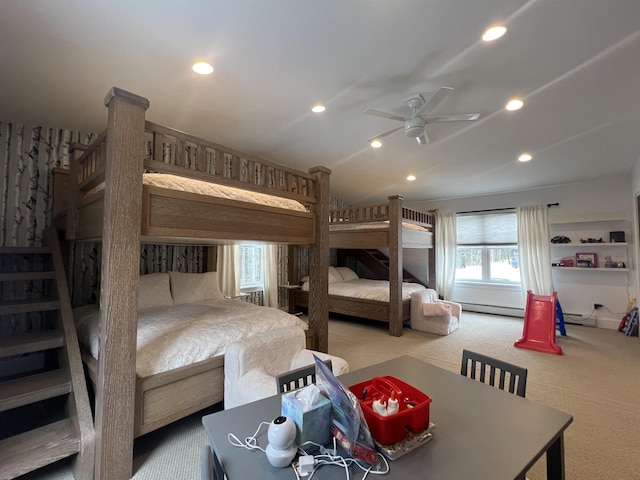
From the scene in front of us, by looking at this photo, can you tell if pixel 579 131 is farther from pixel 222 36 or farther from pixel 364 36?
pixel 222 36

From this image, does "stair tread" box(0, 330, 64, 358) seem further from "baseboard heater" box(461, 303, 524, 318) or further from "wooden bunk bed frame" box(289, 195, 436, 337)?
"baseboard heater" box(461, 303, 524, 318)

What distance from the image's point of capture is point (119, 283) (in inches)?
59.0

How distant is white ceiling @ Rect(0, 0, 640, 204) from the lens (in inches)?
65.2

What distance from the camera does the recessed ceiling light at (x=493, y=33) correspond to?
1776 millimetres

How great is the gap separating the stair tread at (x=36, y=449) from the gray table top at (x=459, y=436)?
1.07m

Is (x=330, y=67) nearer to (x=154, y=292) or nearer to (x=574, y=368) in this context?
(x=154, y=292)

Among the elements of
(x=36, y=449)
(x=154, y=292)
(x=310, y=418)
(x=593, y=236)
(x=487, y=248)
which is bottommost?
(x=36, y=449)

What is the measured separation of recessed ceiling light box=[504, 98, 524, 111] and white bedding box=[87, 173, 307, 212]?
2.23m

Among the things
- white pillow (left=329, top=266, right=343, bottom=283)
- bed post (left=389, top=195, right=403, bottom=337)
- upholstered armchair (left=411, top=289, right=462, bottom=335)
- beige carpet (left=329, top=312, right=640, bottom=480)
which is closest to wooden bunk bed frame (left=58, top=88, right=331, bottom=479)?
beige carpet (left=329, top=312, right=640, bottom=480)

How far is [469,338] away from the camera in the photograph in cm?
417

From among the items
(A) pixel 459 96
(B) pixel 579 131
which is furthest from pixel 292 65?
(B) pixel 579 131

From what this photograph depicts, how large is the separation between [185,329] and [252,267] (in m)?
2.79

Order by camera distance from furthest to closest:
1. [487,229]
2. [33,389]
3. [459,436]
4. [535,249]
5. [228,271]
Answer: [487,229] < [535,249] < [228,271] < [33,389] < [459,436]

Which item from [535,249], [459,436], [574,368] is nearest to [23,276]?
[459,436]
